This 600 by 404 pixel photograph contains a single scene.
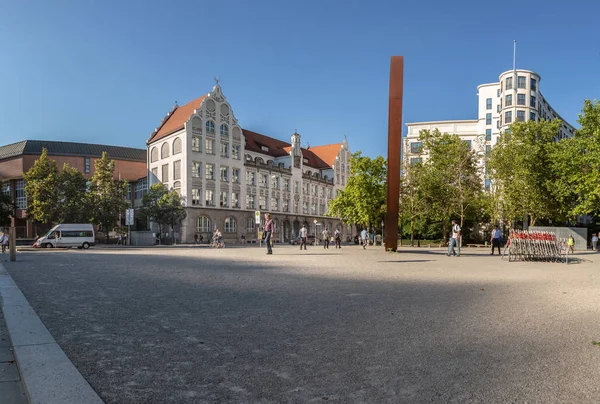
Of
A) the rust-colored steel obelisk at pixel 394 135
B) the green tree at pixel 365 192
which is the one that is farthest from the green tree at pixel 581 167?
the rust-colored steel obelisk at pixel 394 135

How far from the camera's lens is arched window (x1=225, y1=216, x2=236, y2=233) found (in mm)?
59031

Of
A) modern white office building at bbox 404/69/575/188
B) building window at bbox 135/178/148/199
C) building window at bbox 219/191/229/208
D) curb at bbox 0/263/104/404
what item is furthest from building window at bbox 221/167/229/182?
curb at bbox 0/263/104/404

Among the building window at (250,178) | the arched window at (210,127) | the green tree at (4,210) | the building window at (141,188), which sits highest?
the arched window at (210,127)

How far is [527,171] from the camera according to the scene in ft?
129

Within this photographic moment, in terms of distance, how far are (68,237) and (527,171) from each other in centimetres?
4107

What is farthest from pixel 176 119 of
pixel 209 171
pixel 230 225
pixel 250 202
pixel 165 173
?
pixel 230 225

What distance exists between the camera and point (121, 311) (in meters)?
6.54

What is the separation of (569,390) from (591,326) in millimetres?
3031

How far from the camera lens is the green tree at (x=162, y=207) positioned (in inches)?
1914

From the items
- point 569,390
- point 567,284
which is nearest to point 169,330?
point 569,390

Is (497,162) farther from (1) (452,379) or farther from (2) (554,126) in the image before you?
(1) (452,379)

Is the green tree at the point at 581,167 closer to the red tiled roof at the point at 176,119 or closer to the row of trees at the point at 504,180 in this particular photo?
the row of trees at the point at 504,180

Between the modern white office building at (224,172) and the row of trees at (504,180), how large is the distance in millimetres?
16256

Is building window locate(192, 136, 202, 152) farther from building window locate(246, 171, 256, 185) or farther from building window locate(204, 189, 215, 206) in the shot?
building window locate(246, 171, 256, 185)
